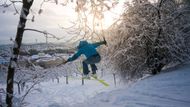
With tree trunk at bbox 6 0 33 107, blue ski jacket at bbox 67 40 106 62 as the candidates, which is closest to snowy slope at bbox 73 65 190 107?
blue ski jacket at bbox 67 40 106 62

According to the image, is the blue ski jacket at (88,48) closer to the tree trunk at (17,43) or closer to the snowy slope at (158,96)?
the snowy slope at (158,96)

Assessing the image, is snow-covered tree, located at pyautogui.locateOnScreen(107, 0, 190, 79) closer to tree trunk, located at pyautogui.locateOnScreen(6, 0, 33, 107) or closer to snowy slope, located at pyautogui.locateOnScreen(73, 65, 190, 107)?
snowy slope, located at pyautogui.locateOnScreen(73, 65, 190, 107)

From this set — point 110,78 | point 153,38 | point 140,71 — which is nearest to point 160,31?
point 153,38

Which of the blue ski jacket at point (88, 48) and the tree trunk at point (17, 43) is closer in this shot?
the tree trunk at point (17, 43)

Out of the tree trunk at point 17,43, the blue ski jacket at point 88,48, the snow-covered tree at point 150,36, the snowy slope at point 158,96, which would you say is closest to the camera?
the snowy slope at point 158,96

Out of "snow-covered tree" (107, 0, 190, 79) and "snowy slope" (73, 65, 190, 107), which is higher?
"snow-covered tree" (107, 0, 190, 79)

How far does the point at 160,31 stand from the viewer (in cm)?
1095

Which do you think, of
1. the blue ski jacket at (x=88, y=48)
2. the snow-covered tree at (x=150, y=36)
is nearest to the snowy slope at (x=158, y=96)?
the blue ski jacket at (x=88, y=48)

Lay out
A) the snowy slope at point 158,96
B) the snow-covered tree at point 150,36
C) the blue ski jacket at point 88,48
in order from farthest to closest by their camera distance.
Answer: the snow-covered tree at point 150,36 → the blue ski jacket at point 88,48 → the snowy slope at point 158,96

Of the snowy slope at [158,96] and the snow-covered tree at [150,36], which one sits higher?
the snow-covered tree at [150,36]

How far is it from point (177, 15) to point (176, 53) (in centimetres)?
167

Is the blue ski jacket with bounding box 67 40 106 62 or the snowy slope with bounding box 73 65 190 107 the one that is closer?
the snowy slope with bounding box 73 65 190 107

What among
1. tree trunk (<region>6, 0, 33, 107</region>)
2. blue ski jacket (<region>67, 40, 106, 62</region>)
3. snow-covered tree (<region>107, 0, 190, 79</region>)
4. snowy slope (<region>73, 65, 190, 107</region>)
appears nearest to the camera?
snowy slope (<region>73, 65, 190, 107</region>)

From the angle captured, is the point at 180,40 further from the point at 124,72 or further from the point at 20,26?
the point at 20,26
